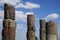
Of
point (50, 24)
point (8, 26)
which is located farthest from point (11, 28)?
point (50, 24)

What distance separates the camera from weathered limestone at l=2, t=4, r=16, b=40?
52.6ft

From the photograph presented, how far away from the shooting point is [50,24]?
15727mm

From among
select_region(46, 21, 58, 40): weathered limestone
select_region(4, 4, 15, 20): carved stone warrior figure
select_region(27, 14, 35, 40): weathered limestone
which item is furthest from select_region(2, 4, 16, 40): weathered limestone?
select_region(27, 14, 35, 40): weathered limestone

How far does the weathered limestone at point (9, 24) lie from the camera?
16047 mm

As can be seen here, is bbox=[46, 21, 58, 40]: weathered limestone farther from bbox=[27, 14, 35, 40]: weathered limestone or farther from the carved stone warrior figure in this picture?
bbox=[27, 14, 35, 40]: weathered limestone

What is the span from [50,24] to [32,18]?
9.10 metres

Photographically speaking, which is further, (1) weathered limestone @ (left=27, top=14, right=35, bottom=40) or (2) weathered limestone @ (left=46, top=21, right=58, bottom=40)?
(1) weathered limestone @ (left=27, top=14, right=35, bottom=40)

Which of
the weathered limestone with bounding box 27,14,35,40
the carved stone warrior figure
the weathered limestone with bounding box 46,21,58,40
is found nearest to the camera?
the weathered limestone with bounding box 46,21,58,40

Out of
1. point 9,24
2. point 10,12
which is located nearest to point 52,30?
point 9,24

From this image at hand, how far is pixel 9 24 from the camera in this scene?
642 inches

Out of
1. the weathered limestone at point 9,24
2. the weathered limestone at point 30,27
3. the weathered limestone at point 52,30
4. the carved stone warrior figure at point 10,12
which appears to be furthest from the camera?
the weathered limestone at point 30,27

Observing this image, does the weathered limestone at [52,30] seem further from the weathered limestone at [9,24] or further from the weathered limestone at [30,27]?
the weathered limestone at [30,27]

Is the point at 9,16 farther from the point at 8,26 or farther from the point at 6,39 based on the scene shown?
the point at 6,39

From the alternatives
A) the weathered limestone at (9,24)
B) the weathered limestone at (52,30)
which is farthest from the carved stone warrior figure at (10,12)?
the weathered limestone at (52,30)
